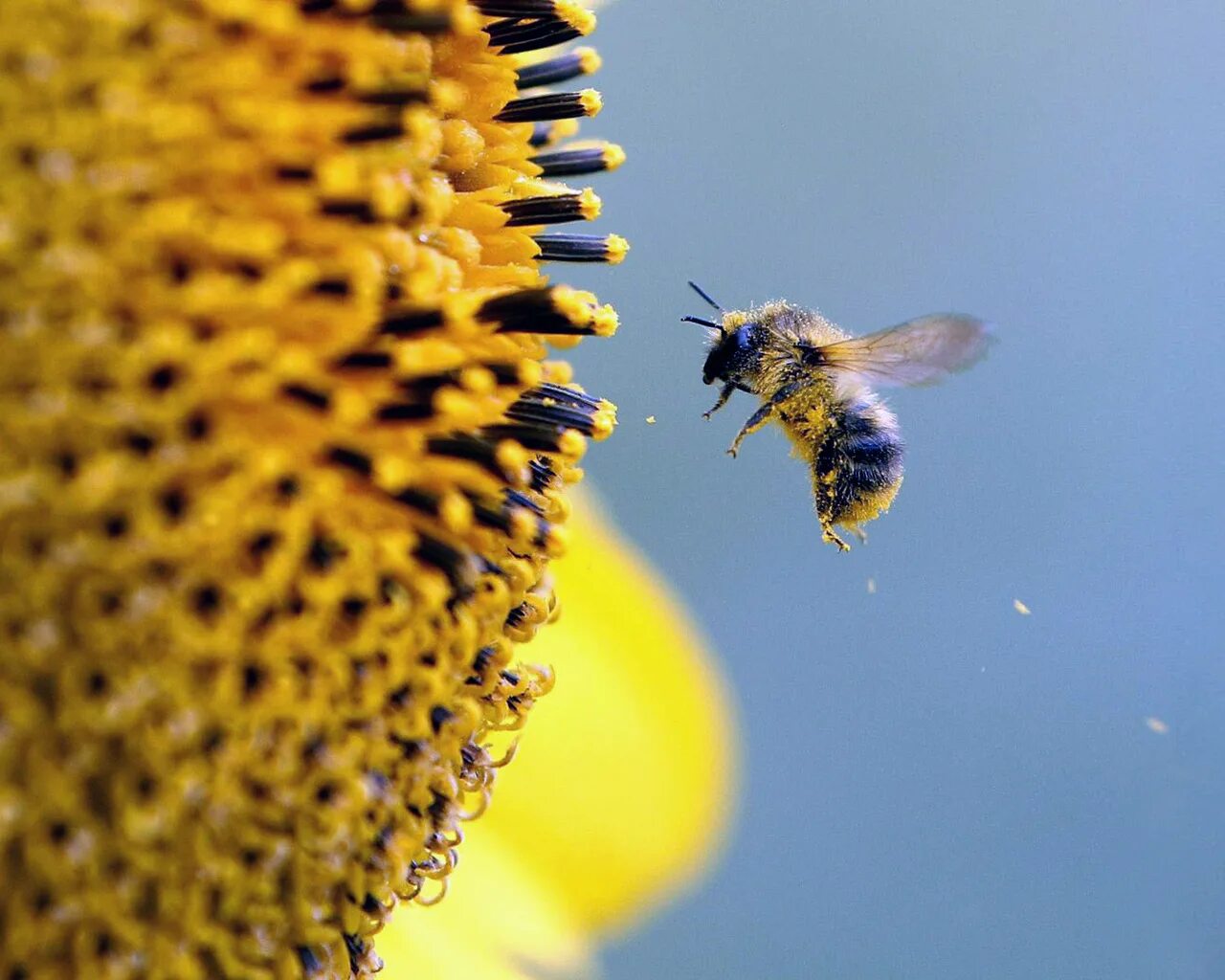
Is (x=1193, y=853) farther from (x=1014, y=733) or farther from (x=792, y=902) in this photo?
(x=792, y=902)

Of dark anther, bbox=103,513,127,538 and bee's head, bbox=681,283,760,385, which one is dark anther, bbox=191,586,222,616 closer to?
dark anther, bbox=103,513,127,538

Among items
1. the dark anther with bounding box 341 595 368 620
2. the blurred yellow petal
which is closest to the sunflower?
the dark anther with bounding box 341 595 368 620

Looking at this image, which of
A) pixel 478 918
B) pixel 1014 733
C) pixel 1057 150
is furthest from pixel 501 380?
pixel 1057 150

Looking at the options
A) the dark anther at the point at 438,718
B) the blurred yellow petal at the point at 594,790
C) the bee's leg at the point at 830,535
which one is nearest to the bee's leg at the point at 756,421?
the bee's leg at the point at 830,535

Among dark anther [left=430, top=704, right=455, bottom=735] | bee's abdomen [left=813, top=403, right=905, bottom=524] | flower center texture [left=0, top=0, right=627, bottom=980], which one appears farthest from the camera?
bee's abdomen [left=813, top=403, right=905, bottom=524]

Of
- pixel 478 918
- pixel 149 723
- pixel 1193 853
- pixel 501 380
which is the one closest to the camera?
pixel 149 723

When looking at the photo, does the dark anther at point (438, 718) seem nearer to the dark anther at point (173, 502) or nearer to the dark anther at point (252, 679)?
the dark anther at point (252, 679)

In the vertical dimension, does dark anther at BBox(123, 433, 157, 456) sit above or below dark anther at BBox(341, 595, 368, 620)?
above

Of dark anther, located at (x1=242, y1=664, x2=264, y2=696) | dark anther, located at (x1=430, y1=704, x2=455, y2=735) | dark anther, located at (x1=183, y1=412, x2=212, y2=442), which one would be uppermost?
dark anther, located at (x1=183, y1=412, x2=212, y2=442)
